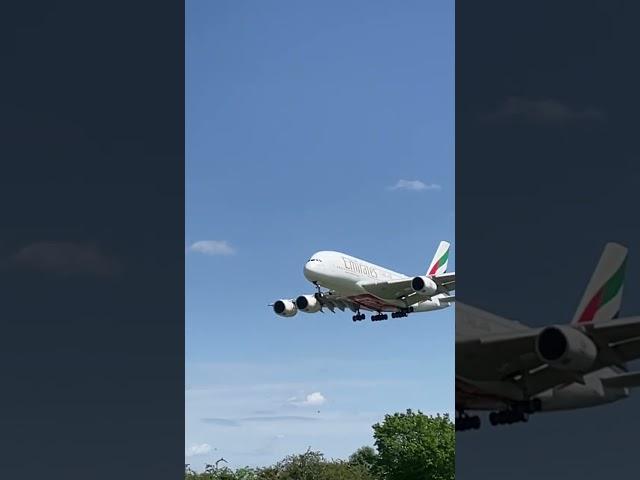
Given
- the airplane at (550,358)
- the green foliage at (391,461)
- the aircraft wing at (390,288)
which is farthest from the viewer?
the green foliage at (391,461)

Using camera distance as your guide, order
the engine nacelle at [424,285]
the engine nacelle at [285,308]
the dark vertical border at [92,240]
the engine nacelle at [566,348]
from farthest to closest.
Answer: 1. the engine nacelle at [285,308]
2. the engine nacelle at [424,285]
3. the dark vertical border at [92,240]
4. the engine nacelle at [566,348]

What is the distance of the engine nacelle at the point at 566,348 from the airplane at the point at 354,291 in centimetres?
1195

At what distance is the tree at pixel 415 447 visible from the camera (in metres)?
28.4

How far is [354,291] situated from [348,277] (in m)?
0.31

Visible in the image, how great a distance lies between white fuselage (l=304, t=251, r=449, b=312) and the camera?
19734 mm

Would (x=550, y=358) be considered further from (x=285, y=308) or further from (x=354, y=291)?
(x=354, y=291)

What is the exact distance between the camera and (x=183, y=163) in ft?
26.5

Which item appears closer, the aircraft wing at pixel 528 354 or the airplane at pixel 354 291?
the aircraft wing at pixel 528 354

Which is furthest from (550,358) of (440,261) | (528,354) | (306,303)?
(440,261)

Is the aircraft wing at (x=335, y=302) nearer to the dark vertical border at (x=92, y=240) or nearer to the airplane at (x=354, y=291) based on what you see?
the airplane at (x=354, y=291)

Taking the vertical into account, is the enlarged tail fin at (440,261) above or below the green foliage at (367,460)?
above

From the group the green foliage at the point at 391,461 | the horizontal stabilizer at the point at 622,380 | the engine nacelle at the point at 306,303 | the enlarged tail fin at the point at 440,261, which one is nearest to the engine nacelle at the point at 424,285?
the engine nacelle at the point at 306,303

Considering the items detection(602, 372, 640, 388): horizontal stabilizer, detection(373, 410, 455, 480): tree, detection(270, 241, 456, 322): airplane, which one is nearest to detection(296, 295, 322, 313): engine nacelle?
detection(270, 241, 456, 322): airplane

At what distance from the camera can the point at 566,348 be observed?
6.65 meters
